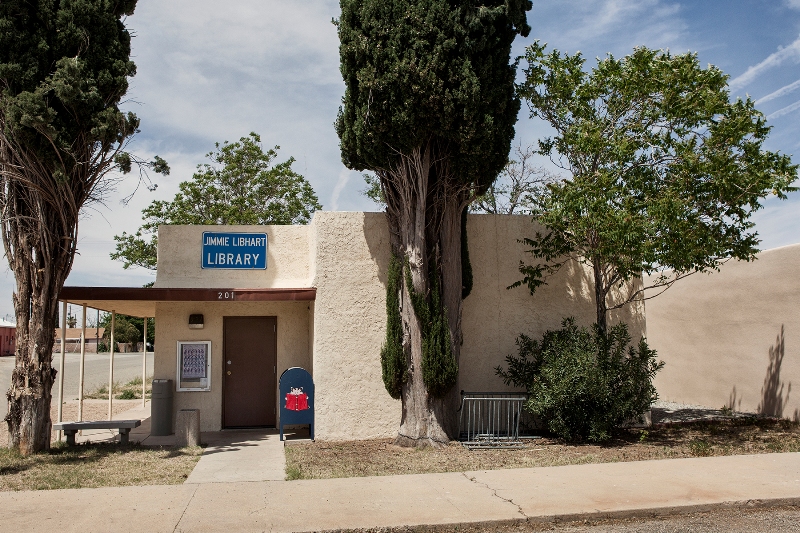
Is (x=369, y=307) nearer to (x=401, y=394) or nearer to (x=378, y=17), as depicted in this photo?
(x=401, y=394)

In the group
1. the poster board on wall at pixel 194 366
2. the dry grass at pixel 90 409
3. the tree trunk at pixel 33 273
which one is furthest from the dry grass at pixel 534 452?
the dry grass at pixel 90 409

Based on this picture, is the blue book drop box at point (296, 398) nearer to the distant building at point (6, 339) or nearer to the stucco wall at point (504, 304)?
the stucco wall at point (504, 304)

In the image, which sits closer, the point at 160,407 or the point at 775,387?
the point at 160,407

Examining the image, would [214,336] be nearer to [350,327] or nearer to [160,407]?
[160,407]

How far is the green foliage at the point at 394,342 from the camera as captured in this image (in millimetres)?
A: 10320

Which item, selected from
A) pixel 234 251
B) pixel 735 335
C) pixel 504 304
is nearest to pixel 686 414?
pixel 735 335

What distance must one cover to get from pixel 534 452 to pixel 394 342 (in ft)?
8.61

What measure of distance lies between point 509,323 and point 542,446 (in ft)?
7.44

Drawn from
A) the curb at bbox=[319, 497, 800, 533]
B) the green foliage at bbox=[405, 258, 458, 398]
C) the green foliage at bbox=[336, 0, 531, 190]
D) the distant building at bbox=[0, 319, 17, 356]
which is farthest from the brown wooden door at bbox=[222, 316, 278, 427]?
the distant building at bbox=[0, 319, 17, 356]

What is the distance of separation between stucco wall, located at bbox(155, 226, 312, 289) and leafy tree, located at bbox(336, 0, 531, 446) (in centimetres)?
217

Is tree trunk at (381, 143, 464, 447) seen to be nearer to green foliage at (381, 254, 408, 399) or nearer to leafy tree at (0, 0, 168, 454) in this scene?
green foliage at (381, 254, 408, 399)

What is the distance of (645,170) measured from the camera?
11.1 meters

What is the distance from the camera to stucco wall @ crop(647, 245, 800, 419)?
40.0ft

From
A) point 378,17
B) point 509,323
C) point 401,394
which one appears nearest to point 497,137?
point 378,17
